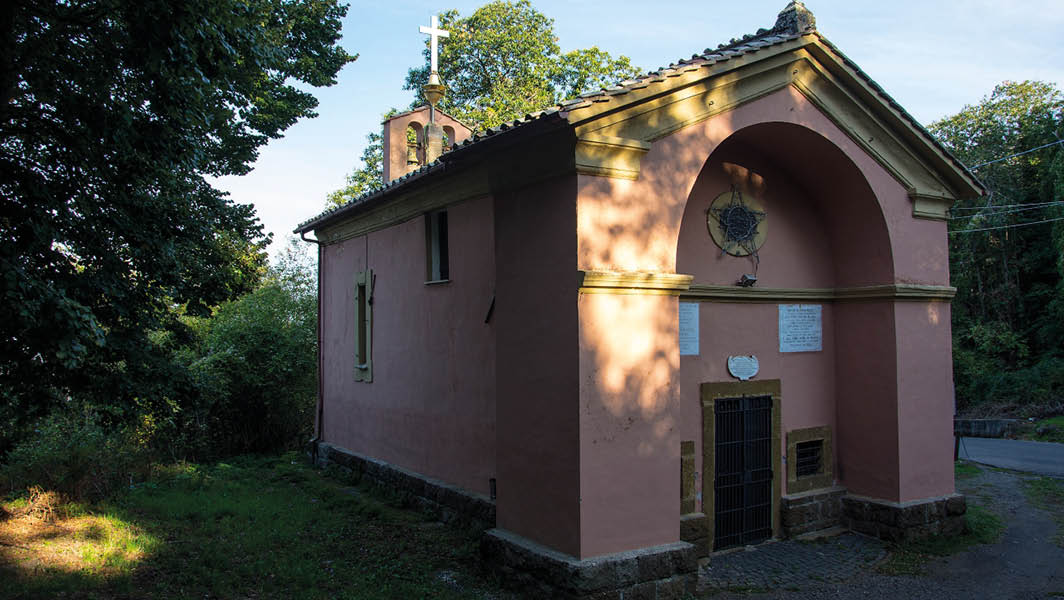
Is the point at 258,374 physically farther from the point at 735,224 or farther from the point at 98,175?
the point at 735,224

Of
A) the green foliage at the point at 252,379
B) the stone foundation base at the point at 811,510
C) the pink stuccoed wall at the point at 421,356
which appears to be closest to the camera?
the stone foundation base at the point at 811,510

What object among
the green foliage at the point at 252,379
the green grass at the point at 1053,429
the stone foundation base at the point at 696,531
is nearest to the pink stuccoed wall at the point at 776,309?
the stone foundation base at the point at 696,531

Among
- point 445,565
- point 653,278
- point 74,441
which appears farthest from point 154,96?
point 74,441

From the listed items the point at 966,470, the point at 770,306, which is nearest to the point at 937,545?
the point at 770,306

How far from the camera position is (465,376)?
8586 mm

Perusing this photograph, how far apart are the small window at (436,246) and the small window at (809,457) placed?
16.8 feet

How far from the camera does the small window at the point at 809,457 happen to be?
8492mm

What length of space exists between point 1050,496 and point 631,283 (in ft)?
29.3

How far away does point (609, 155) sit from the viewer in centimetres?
615

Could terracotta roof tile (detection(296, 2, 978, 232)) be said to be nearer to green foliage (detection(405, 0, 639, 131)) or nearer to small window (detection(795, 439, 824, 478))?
small window (detection(795, 439, 824, 478))

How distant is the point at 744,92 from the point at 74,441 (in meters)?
10.4

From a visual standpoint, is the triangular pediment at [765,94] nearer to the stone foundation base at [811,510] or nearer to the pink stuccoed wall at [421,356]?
the pink stuccoed wall at [421,356]

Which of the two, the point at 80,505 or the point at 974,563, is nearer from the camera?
the point at 974,563

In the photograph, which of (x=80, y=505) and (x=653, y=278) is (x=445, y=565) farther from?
(x=80, y=505)
